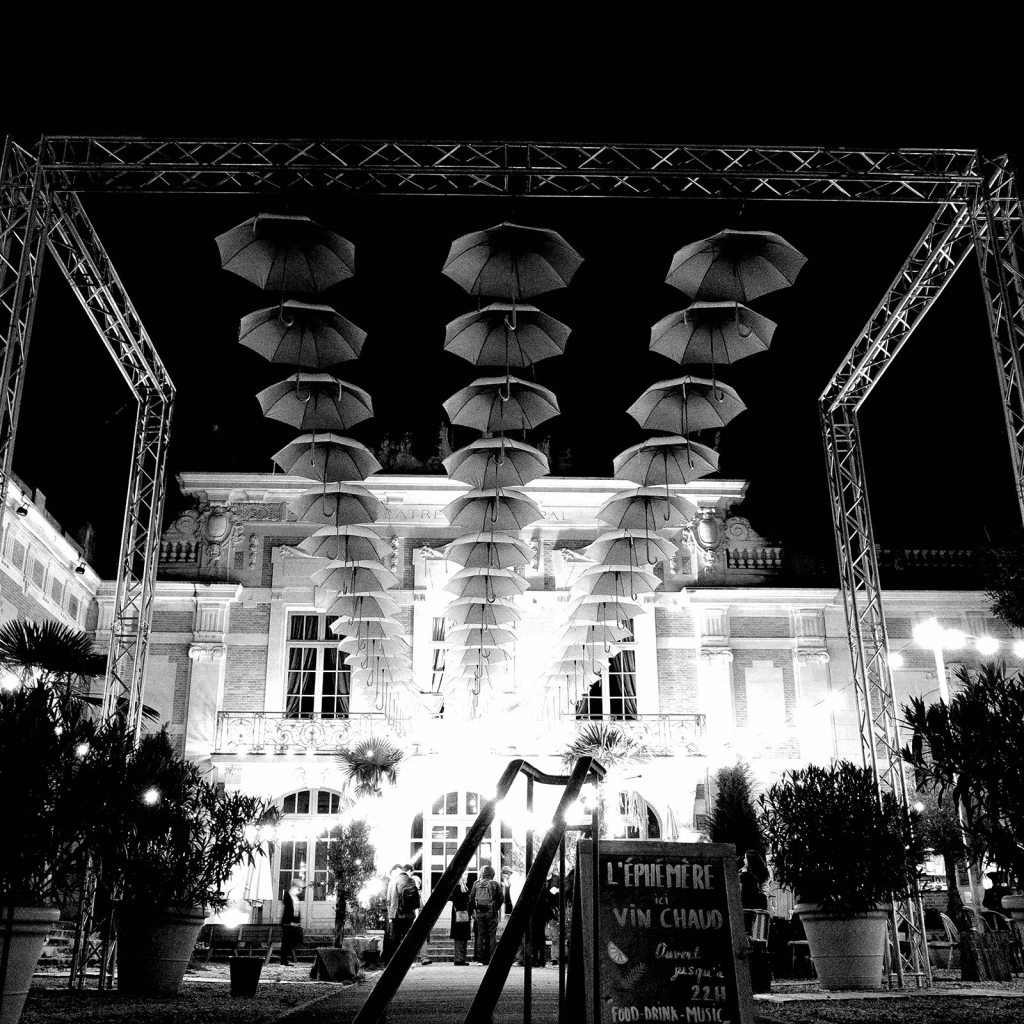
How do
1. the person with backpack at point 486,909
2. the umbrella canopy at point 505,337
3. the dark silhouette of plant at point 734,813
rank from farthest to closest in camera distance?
the dark silhouette of plant at point 734,813, the person with backpack at point 486,909, the umbrella canopy at point 505,337

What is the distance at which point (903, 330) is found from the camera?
1494 cm

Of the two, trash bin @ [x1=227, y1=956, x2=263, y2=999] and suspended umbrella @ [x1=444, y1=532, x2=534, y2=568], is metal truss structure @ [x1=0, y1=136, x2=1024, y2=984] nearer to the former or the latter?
trash bin @ [x1=227, y1=956, x2=263, y2=999]

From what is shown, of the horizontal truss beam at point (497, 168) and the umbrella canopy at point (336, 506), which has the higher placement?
the horizontal truss beam at point (497, 168)

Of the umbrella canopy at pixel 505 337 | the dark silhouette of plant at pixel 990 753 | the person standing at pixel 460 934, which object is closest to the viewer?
the dark silhouette of plant at pixel 990 753

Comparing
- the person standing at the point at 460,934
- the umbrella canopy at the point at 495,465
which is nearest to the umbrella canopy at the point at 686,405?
the umbrella canopy at the point at 495,465

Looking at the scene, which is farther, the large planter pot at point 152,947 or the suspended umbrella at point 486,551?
the suspended umbrella at point 486,551

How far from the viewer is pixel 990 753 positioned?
9.88 m

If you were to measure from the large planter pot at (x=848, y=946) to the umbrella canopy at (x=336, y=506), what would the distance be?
314 inches

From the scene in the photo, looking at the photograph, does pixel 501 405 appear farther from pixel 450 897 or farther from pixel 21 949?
pixel 450 897

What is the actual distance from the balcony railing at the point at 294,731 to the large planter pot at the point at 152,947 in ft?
36.9

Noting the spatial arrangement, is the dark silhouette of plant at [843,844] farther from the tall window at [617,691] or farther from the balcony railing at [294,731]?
the balcony railing at [294,731]

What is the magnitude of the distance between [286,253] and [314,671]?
1453cm

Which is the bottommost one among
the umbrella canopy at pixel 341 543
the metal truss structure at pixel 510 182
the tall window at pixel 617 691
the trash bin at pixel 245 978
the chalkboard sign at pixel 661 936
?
the trash bin at pixel 245 978

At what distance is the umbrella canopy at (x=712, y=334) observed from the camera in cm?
1236
